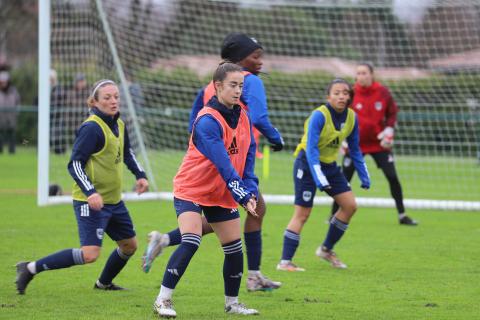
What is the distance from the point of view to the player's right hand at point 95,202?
22.2 feet

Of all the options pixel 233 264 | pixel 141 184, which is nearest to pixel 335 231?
pixel 141 184

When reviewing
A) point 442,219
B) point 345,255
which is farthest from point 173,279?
point 442,219

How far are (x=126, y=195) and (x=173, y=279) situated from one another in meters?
8.83

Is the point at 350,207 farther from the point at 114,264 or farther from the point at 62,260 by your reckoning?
the point at 62,260

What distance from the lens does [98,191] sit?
7.18 metres

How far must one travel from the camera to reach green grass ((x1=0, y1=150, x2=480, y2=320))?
663 cm

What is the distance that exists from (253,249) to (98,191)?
1360mm

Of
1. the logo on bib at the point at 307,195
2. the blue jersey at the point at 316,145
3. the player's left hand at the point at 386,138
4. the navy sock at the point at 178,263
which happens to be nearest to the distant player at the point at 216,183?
the navy sock at the point at 178,263

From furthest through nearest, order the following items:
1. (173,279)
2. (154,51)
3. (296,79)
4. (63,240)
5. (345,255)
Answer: (296,79) < (154,51) < (63,240) < (345,255) < (173,279)

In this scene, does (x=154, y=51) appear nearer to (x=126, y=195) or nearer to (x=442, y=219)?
(x=126, y=195)

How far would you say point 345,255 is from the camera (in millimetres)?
9664

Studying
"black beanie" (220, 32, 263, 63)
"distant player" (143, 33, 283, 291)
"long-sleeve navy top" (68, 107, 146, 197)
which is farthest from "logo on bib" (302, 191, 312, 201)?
"long-sleeve navy top" (68, 107, 146, 197)

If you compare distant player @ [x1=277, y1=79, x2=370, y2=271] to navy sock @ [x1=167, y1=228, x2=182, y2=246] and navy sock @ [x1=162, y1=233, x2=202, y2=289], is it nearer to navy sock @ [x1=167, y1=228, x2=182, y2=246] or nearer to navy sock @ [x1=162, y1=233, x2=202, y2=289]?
navy sock @ [x1=167, y1=228, x2=182, y2=246]

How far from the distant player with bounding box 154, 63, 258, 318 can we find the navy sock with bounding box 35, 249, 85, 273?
3.41 feet
